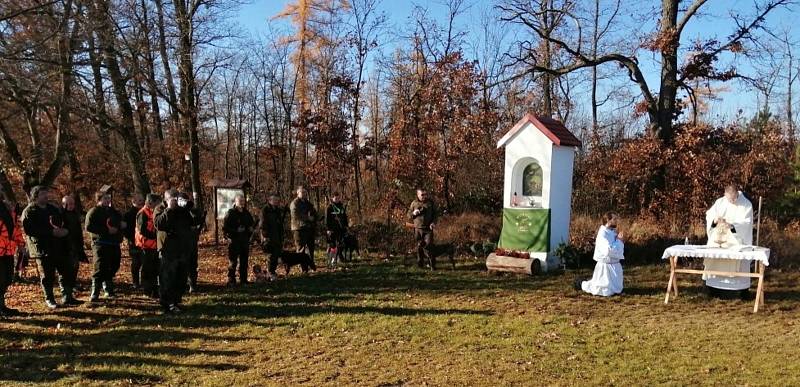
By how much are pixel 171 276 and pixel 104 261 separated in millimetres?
1525

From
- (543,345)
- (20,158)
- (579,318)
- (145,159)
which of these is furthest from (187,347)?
(145,159)

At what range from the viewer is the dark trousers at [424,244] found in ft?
41.1

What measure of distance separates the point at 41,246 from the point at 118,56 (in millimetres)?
4118

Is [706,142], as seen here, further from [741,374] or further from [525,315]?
[741,374]

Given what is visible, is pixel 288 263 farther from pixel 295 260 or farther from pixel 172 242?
pixel 172 242

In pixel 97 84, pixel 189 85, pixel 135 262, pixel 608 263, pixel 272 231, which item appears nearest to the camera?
pixel 608 263

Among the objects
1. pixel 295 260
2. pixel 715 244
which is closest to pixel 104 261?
pixel 295 260

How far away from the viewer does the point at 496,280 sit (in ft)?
37.3

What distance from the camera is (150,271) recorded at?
953 cm

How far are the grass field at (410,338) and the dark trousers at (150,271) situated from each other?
32 centimetres

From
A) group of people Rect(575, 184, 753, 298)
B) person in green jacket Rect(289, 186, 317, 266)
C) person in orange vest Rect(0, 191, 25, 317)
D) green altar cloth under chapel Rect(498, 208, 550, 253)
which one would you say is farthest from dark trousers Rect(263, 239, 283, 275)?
group of people Rect(575, 184, 753, 298)

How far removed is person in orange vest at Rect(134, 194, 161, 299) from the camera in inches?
358

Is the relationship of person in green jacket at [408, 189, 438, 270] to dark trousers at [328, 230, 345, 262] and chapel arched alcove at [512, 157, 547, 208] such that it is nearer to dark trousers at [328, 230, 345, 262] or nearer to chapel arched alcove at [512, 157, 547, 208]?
dark trousers at [328, 230, 345, 262]

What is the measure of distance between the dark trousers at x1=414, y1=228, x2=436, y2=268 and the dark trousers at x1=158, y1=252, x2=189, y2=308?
5.18 meters
